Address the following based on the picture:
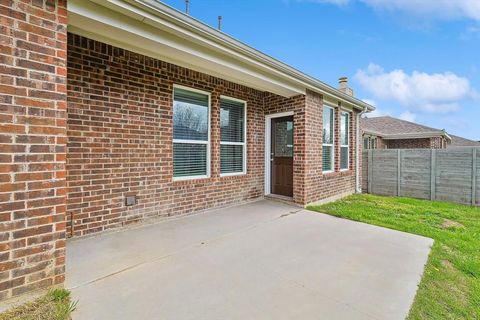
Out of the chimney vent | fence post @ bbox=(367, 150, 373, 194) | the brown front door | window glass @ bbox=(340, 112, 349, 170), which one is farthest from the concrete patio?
the chimney vent

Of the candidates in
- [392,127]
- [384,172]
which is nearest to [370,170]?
[384,172]

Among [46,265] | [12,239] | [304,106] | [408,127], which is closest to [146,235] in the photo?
[46,265]

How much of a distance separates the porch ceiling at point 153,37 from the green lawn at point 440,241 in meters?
3.86

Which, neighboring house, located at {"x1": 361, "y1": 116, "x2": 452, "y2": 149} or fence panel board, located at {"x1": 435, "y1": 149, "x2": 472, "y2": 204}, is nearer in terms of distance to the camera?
fence panel board, located at {"x1": 435, "y1": 149, "x2": 472, "y2": 204}

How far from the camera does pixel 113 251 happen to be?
10.8 ft

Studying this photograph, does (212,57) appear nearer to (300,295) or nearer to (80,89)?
(80,89)

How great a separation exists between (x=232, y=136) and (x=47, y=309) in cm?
472

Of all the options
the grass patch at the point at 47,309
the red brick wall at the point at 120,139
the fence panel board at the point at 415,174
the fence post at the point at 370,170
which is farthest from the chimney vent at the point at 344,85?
the grass patch at the point at 47,309

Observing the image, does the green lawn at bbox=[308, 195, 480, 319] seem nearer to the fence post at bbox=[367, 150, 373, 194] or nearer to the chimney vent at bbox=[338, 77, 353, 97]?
the fence post at bbox=[367, 150, 373, 194]

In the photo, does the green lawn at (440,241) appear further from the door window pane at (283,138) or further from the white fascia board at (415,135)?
the white fascia board at (415,135)

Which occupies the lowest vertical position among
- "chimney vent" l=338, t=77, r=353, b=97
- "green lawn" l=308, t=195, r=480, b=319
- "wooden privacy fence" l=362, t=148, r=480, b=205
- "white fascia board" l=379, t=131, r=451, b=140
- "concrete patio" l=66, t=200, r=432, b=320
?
"green lawn" l=308, t=195, r=480, b=319

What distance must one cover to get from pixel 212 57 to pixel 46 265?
347 centimetres

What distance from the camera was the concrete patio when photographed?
2.16 meters

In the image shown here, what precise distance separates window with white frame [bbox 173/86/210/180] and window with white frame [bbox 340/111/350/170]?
15.6ft
